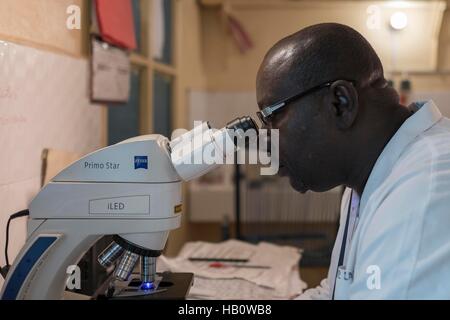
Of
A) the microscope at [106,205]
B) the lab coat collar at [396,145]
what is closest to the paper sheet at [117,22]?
the microscope at [106,205]

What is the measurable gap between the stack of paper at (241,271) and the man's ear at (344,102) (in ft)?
1.58

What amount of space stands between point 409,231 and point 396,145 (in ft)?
0.70

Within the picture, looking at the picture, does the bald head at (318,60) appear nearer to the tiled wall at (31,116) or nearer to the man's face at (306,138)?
the man's face at (306,138)

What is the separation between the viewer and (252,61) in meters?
3.15

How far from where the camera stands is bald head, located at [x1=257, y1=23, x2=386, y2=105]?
89 cm

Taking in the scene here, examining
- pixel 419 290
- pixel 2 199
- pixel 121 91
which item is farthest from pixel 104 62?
pixel 419 290

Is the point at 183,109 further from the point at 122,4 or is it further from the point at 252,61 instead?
the point at 122,4

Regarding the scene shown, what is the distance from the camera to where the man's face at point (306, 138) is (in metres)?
0.93

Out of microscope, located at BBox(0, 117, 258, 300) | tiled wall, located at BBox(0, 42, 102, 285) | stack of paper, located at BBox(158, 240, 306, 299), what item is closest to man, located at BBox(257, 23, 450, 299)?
microscope, located at BBox(0, 117, 258, 300)

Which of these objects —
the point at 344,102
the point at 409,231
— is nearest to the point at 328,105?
the point at 344,102

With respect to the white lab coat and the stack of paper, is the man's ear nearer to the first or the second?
the white lab coat

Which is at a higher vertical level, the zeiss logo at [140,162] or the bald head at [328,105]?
the bald head at [328,105]

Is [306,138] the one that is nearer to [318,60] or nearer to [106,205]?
[318,60]

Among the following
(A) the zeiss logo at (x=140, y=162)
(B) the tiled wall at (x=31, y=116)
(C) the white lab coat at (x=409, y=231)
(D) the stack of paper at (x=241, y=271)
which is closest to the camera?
(C) the white lab coat at (x=409, y=231)
